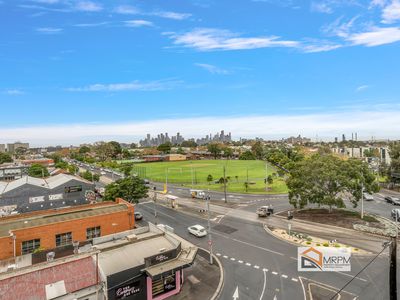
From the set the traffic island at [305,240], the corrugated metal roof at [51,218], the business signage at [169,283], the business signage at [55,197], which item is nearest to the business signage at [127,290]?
the business signage at [169,283]

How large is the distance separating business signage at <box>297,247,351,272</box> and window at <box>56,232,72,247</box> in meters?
24.1

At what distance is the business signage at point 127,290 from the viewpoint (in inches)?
763

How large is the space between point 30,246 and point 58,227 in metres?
2.94

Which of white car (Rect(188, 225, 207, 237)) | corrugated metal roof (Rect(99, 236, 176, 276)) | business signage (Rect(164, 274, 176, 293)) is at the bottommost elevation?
white car (Rect(188, 225, 207, 237))

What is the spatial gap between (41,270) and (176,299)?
33.7 ft

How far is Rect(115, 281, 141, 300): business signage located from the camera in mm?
19391

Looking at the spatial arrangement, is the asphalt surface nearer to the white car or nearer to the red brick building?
the white car

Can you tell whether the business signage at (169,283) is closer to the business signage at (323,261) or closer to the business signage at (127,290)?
the business signage at (127,290)

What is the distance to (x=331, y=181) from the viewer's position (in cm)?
3809

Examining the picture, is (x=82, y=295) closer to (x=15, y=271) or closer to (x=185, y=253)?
(x=15, y=271)

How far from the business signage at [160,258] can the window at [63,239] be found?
12764 millimetres

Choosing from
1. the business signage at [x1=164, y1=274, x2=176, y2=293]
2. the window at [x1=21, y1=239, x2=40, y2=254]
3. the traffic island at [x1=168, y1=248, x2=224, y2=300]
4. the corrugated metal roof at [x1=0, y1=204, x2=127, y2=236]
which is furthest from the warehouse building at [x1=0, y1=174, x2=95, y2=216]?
the business signage at [x1=164, y1=274, x2=176, y2=293]

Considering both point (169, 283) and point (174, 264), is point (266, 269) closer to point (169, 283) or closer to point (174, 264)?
point (174, 264)

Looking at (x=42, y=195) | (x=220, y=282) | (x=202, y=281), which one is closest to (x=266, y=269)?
(x=220, y=282)
